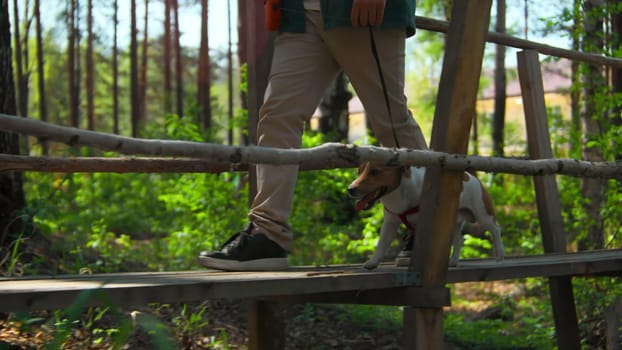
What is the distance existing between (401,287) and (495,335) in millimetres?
3866

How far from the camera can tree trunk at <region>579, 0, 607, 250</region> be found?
7.04 meters

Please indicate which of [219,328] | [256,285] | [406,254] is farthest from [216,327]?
[256,285]

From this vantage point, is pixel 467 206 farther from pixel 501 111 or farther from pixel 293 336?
pixel 501 111

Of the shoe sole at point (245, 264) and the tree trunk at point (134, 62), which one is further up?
the tree trunk at point (134, 62)

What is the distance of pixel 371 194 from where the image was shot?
13.3 feet

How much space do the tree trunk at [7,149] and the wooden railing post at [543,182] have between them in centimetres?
367

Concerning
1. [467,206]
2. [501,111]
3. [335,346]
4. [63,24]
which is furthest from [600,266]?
[63,24]

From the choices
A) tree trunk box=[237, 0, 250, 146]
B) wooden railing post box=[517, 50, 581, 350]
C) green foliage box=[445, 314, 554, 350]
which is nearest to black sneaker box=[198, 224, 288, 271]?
tree trunk box=[237, 0, 250, 146]

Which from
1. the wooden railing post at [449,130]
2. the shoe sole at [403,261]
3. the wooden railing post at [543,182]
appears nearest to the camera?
the wooden railing post at [449,130]

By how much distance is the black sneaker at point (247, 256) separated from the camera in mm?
3949

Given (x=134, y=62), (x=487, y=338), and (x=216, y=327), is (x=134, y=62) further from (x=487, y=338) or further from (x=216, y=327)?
(x=487, y=338)

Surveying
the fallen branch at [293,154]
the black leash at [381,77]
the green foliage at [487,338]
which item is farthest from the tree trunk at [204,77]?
the fallen branch at [293,154]

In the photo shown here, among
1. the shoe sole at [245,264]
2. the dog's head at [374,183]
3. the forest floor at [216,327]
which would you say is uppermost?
the dog's head at [374,183]

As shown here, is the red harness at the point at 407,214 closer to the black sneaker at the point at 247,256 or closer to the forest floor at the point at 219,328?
the black sneaker at the point at 247,256
